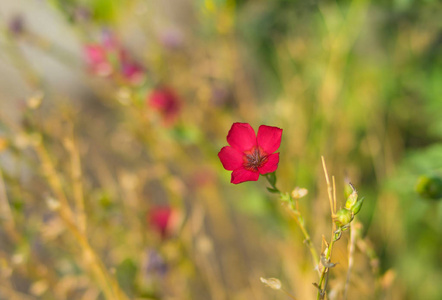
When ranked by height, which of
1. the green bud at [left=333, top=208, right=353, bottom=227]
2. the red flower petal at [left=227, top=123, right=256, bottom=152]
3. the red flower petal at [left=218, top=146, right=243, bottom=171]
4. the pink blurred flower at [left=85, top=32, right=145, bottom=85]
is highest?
the pink blurred flower at [left=85, top=32, right=145, bottom=85]

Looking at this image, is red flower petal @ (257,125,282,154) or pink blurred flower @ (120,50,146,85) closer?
red flower petal @ (257,125,282,154)

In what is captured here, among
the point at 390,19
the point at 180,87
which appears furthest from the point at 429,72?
the point at 180,87

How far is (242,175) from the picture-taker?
28 centimetres

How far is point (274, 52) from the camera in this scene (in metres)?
0.97

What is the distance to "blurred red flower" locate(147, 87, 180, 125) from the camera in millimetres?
724

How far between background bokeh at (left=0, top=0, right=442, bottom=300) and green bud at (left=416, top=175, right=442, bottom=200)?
14 centimetres

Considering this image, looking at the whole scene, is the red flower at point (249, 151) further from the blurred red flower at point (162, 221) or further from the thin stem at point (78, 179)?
the blurred red flower at point (162, 221)

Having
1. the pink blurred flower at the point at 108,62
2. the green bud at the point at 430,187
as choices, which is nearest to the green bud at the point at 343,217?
the green bud at the point at 430,187

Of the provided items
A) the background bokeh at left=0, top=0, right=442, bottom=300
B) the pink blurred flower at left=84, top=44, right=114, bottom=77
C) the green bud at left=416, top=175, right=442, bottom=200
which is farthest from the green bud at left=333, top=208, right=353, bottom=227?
the pink blurred flower at left=84, top=44, right=114, bottom=77

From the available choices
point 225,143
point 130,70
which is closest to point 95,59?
point 130,70

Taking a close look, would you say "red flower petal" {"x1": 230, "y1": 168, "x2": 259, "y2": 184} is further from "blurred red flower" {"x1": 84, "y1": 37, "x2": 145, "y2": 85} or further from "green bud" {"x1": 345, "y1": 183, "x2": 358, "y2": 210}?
"blurred red flower" {"x1": 84, "y1": 37, "x2": 145, "y2": 85}

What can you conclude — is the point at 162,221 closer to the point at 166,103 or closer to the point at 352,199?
the point at 166,103

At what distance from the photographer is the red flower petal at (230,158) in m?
0.30

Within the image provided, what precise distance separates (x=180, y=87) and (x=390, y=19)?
46 cm
